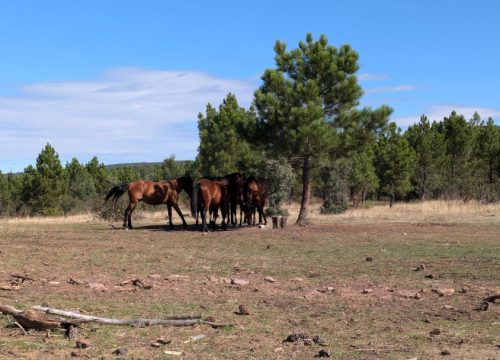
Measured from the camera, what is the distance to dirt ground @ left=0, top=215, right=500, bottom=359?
19.4 ft

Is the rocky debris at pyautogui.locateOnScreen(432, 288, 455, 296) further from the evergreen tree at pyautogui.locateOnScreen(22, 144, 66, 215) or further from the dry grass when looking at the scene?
the evergreen tree at pyautogui.locateOnScreen(22, 144, 66, 215)

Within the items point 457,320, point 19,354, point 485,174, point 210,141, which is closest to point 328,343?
point 457,320

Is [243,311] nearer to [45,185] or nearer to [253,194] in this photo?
[253,194]

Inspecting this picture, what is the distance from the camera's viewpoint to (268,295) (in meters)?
8.70

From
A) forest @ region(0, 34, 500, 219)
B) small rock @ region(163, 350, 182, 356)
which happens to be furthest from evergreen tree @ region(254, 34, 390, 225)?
small rock @ region(163, 350, 182, 356)

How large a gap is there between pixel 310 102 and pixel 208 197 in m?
5.13

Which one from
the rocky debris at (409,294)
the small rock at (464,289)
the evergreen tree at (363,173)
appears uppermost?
the evergreen tree at (363,173)

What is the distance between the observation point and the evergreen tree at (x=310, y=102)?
70.0ft

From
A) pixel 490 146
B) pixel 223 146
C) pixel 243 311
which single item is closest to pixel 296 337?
pixel 243 311

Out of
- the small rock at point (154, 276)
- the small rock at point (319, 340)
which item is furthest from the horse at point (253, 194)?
the small rock at point (319, 340)

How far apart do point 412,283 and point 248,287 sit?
2.77 m

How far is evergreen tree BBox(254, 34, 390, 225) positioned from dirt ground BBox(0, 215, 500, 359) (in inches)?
249

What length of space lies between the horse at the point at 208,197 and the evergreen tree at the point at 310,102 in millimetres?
2962

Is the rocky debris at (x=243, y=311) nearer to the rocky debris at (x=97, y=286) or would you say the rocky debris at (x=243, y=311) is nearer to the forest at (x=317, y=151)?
the rocky debris at (x=97, y=286)
